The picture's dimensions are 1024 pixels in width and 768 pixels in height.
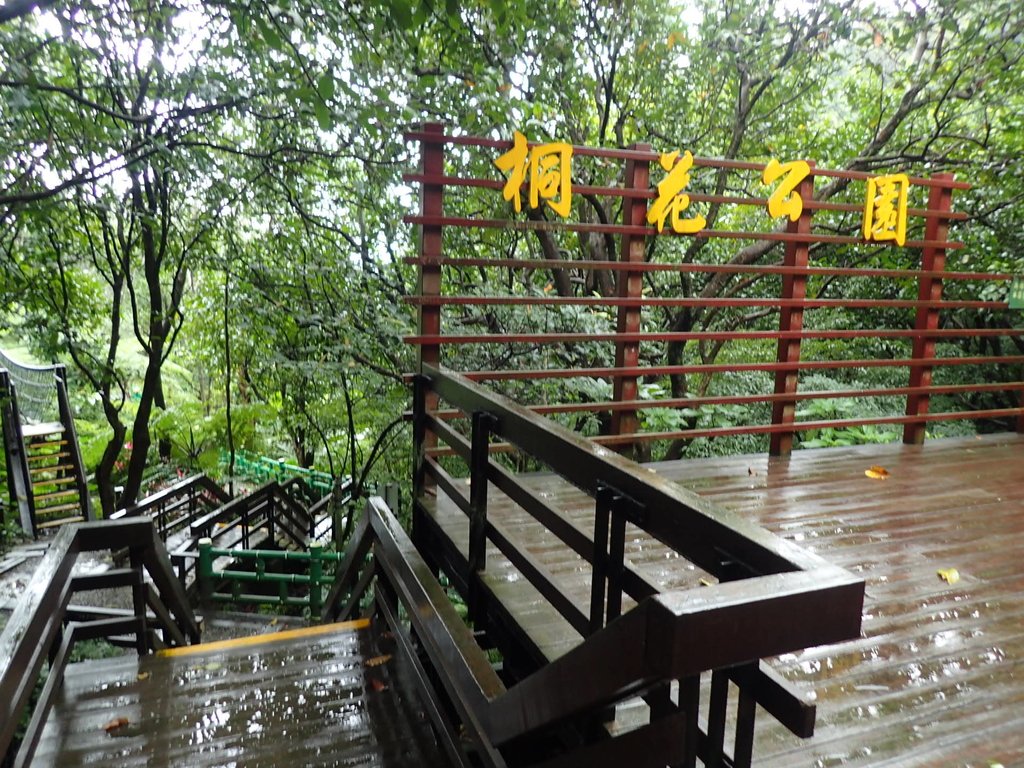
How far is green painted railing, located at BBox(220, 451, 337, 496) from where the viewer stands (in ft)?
43.7

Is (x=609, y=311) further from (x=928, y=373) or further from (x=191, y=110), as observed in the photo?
(x=191, y=110)

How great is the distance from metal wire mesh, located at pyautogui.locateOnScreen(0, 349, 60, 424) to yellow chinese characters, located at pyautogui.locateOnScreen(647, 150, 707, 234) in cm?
958

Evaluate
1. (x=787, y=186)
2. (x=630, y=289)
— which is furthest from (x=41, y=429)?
(x=787, y=186)

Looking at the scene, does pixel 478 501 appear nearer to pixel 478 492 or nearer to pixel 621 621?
pixel 478 492

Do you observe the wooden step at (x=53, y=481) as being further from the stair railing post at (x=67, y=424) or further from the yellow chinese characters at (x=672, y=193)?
the yellow chinese characters at (x=672, y=193)

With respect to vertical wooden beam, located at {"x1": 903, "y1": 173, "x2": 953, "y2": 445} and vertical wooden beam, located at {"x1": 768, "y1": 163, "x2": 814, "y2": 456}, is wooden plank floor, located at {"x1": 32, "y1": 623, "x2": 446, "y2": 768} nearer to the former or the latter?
vertical wooden beam, located at {"x1": 768, "y1": 163, "x2": 814, "y2": 456}

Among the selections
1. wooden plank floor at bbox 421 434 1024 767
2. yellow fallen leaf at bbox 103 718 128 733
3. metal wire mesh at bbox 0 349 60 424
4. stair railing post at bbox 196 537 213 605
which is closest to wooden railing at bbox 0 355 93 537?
metal wire mesh at bbox 0 349 60 424

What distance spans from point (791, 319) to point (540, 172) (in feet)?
7.53

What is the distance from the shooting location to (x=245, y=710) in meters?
3.25

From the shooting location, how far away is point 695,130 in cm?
742

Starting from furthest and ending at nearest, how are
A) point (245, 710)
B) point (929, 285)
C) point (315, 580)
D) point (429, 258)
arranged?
point (315, 580), point (929, 285), point (429, 258), point (245, 710)

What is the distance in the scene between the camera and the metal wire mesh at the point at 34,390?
10.3 metres

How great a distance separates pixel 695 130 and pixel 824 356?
4.79 meters

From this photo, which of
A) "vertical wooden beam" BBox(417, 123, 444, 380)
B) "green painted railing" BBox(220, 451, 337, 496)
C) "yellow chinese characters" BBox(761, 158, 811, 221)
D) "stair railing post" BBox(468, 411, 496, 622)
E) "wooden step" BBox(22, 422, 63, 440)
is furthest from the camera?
"green painted railing" BBox(220, 451, 337, 496)
